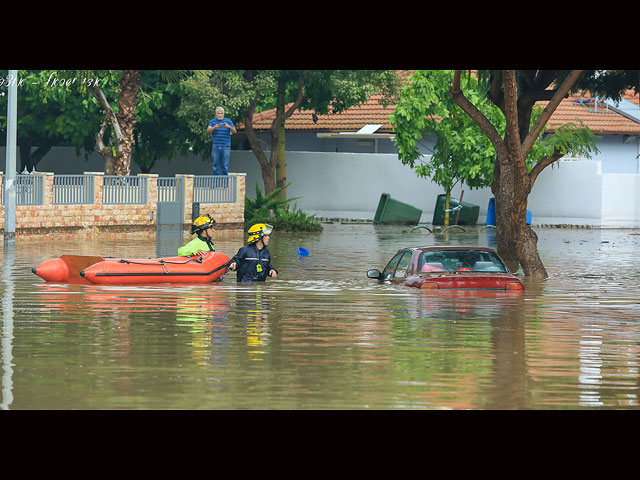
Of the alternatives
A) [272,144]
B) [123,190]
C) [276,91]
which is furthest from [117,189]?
[276,91]

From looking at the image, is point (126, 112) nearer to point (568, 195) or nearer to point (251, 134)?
point (251, 134)

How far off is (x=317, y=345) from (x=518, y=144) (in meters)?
11.3

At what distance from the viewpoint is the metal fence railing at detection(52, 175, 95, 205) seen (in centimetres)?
3447

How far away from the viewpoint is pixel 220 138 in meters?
40.3

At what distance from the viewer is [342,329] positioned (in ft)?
50.3

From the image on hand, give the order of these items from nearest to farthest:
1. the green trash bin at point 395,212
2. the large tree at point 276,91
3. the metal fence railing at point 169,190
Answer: the metal fence railing at point 169,190 < the large tree at point 276,91 < the green trash bin at point 395,212

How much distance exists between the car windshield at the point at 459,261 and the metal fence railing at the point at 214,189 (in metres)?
21.9

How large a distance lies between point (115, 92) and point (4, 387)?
33.9 metres

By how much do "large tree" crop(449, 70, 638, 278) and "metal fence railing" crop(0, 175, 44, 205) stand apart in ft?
41.9

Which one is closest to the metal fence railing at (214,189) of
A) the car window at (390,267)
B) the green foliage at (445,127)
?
→ the green foliage at (445,127)

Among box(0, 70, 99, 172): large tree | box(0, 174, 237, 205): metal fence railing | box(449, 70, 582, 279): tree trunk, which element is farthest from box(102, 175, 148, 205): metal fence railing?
box(449, 70, 582, 279): tree trunk

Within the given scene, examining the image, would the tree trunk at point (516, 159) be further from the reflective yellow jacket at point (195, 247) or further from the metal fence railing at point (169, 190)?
the metal fence railing at point (169, 190)

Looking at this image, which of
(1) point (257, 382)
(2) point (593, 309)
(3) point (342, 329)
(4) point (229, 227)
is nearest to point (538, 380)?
(1) point (257, 382)

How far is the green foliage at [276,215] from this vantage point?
131 feet
